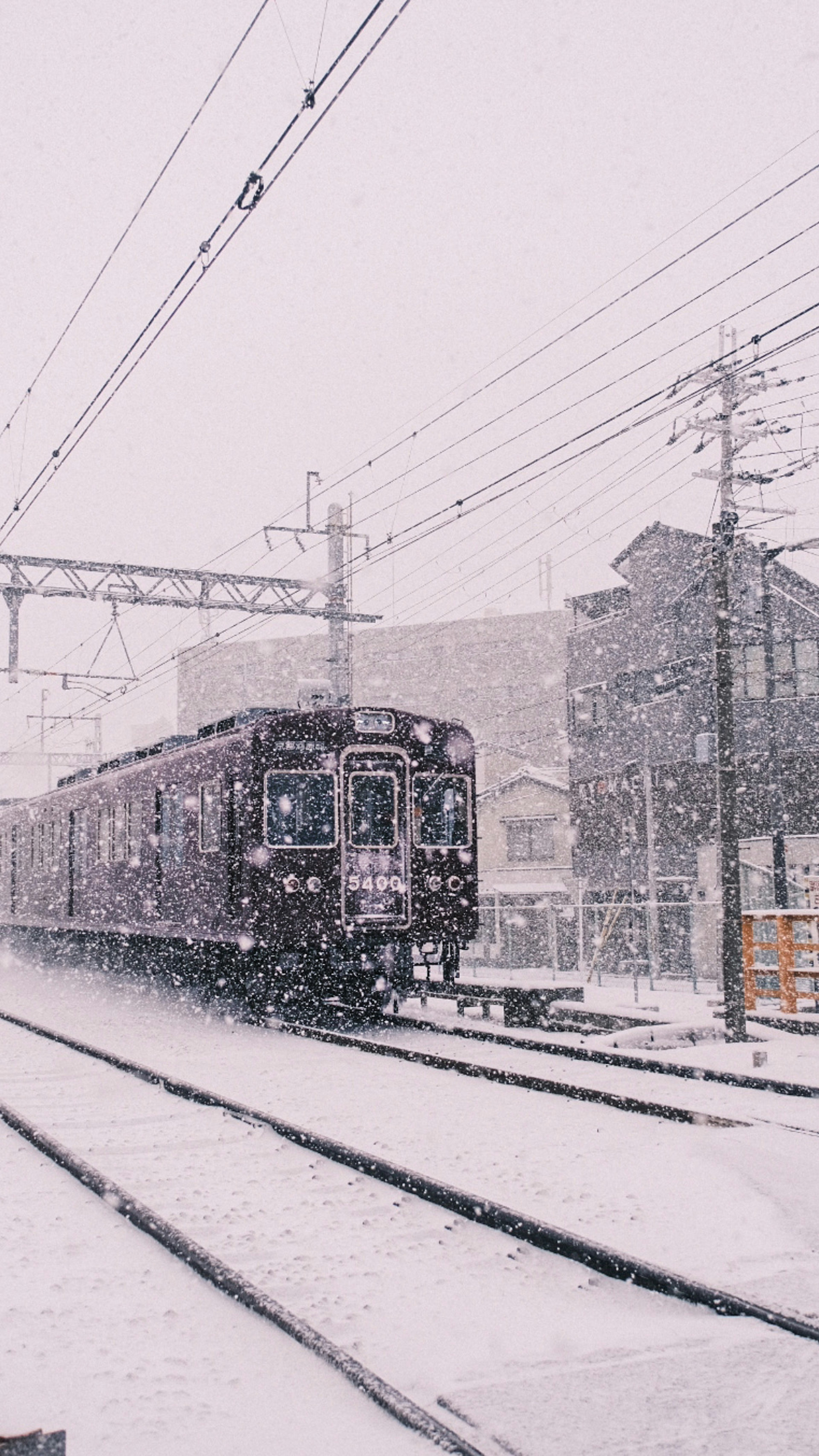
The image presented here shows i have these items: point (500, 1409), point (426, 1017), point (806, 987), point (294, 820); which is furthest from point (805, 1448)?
point (806, 987)

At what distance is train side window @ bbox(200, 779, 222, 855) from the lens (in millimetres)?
13055

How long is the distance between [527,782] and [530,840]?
173 cm

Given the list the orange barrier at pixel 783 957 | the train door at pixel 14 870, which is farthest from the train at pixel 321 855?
the train door at pixel 14 870

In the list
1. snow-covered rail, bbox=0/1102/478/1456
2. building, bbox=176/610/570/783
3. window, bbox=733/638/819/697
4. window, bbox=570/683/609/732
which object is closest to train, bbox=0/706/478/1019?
snow-covered rail, bbox=0/1102/478/1456

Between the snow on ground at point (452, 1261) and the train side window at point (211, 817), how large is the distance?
14.9 ft

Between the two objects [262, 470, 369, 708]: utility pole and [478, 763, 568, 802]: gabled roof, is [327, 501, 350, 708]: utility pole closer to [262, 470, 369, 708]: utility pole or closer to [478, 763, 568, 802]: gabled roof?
[262, 470, 369, 708]: utility pole

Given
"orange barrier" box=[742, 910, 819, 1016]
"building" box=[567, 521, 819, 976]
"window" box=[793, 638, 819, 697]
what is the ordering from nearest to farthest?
"orange barrier" box=[742, 910, 819, 1016]
"building" box=[567, 521, 819, 976]
"window" box=[793, 638, 819, 697]

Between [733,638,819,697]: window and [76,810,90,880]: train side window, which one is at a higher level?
[733,638,819,697]: window

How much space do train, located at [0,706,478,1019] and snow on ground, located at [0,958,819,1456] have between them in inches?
141

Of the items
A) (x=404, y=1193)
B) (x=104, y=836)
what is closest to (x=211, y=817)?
(x=104, y=836)

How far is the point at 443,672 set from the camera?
2219 inches

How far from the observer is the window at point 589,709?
32.7m

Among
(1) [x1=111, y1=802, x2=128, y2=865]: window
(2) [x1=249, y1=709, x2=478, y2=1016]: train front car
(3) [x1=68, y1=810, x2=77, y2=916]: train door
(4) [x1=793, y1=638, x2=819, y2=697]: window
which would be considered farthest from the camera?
(4) [x1=793, y1=638, x2=819, y2=697]: window

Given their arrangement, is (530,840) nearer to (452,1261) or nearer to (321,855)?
(321,855)
